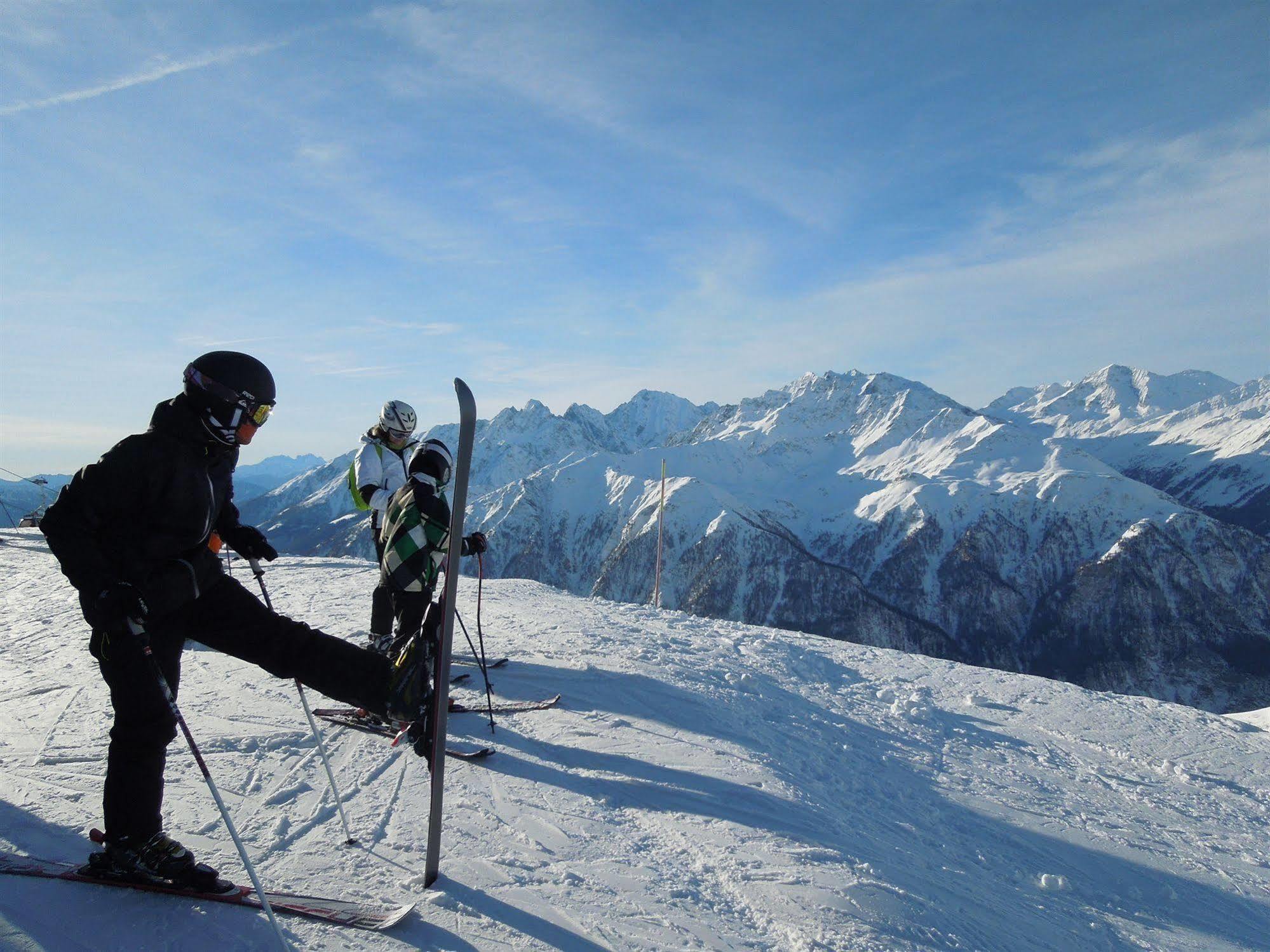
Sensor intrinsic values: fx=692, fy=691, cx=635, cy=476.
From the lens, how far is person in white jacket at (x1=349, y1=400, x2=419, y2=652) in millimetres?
6863

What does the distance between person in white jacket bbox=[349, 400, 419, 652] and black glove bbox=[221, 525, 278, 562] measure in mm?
1649

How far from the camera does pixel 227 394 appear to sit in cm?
390

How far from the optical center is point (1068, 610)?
181625 mm

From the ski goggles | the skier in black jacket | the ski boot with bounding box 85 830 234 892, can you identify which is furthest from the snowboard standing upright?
the ski goggles

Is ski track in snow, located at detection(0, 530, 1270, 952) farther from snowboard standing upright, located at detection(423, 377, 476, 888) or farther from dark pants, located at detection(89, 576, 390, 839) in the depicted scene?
dark pants, located at detection(89, 576, 390, 839)

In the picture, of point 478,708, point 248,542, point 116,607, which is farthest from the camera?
point 478,708

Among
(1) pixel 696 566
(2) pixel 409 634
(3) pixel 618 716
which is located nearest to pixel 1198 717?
(3) pixel 618 716

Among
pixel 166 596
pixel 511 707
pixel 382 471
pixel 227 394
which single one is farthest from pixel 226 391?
pixel 511 707

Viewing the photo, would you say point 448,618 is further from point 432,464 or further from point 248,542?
point 432,464

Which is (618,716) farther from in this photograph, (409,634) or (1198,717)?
(1198,717)

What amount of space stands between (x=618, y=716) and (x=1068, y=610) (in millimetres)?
211113

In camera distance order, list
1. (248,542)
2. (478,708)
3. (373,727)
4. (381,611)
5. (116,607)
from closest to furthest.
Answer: (116,607) → (248,542) → (373,727) → (381,611) → (478,708)

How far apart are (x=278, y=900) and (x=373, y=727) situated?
270cm

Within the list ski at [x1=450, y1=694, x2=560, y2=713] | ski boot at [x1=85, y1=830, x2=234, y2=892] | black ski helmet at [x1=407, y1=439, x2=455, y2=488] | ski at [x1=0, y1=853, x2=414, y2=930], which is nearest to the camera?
ski at [x1=0, y1=853, x2=414, y2=930]
